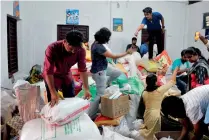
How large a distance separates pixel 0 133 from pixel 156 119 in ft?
5.39

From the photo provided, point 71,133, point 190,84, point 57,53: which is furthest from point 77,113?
point 190,84

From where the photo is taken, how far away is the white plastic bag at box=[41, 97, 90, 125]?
1799mm

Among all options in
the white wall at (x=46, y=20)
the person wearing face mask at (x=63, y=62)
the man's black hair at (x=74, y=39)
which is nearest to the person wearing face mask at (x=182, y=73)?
the person wearing face mask at (x=63, y=62)

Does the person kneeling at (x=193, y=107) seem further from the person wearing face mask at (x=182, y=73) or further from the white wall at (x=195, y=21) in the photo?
the white wall at (x=195, y=21)

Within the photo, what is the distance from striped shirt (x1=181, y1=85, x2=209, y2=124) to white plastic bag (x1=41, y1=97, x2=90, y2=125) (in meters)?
0.91

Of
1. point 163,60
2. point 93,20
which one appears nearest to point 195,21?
point 163,60

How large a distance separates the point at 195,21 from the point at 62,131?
588cm

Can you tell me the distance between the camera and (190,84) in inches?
117

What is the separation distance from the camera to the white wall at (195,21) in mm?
6145

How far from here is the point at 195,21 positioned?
652 cm

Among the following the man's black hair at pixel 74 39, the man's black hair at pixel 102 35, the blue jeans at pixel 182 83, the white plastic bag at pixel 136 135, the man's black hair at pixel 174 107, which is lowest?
the white plastic bag at pixel 136 135

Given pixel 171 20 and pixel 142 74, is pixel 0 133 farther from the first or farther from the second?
pixel 171 20

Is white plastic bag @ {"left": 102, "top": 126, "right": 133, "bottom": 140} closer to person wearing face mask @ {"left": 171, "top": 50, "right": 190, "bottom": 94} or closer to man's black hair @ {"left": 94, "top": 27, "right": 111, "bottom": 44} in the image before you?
man's black hair @ {"left": 94, "top": 27, "right": 111, "bottom": 44}

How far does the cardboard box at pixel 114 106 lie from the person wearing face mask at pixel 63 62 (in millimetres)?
586
